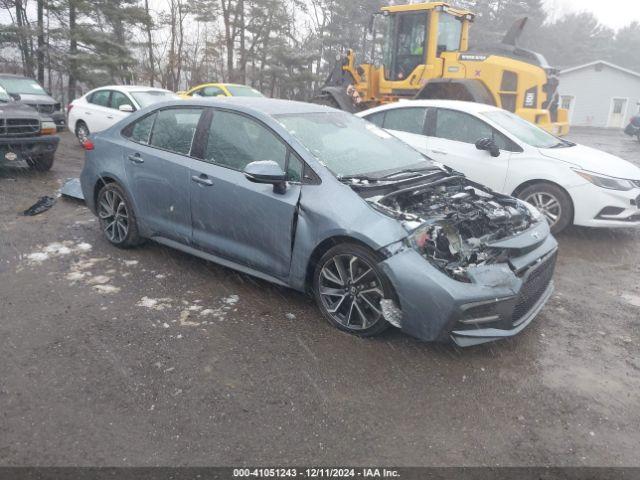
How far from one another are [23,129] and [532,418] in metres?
8.50

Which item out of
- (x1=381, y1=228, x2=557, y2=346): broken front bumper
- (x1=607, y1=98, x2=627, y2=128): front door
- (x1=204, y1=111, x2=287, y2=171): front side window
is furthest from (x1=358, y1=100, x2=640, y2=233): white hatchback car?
(x1=607, y1=98, x2=627, y2=128): front door

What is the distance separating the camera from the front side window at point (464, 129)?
6.66 meters

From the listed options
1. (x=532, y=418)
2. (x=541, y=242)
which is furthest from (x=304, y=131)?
(x=532, y=418)

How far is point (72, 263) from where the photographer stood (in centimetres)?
506

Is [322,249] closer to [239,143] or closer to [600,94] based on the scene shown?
[239,143]

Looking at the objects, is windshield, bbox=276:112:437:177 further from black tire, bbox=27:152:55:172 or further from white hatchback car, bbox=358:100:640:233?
black tire, bbox=27:152:55:172

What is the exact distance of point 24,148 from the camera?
8336 mm

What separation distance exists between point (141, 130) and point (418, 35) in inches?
364

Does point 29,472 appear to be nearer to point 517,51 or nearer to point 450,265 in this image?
point 450,265

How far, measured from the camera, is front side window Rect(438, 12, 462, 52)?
1223 centimetres

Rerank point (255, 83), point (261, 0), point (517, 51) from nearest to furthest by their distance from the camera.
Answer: point (517, 51)
point (261, 0)
point (255, 83)

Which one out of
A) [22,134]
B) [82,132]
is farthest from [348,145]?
[82,132]

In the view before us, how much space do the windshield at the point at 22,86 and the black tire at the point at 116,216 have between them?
10.9 m

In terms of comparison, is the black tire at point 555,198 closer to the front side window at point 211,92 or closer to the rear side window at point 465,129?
the rear side window at point 465,129
